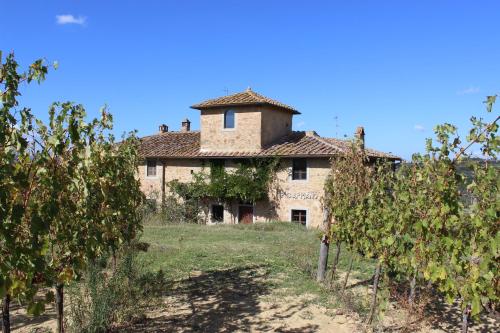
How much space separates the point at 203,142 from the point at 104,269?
1328cm

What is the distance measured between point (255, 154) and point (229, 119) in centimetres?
256

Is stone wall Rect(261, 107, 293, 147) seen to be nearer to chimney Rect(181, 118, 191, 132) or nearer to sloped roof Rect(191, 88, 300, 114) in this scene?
sloped roof Rect(191, 88, 300, 114)

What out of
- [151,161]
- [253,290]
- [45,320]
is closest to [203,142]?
[151,161]

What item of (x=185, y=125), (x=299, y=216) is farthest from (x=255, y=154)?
(x=185, y=125)

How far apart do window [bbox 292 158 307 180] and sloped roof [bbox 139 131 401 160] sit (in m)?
0.56

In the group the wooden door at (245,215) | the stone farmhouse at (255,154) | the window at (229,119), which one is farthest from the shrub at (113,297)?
the window at (229,119)

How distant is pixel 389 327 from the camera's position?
7.02 metres

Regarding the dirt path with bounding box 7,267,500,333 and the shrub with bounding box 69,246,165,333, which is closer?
the shrub with bounding box 69,246,165,333

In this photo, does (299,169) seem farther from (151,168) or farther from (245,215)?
(151,168)

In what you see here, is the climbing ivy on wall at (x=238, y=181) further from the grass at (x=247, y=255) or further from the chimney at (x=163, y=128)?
the chimney at (x=163, y=128)

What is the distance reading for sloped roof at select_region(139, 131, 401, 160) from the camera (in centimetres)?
1986

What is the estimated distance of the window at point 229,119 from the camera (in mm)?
21938

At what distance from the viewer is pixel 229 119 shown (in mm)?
22047

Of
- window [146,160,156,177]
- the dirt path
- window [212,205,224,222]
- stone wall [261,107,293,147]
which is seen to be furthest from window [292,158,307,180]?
the dirt path
